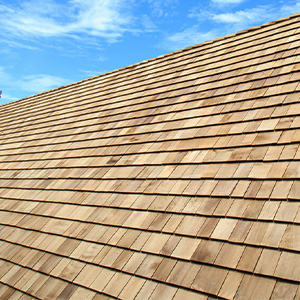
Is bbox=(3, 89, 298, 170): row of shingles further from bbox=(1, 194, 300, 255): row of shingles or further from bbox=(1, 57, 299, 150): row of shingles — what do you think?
bbox=(1, 194, 300, 255): row of shingles

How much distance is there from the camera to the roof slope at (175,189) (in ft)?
7.86

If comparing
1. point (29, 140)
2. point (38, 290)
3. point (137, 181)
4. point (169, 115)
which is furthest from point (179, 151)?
point (29, 140)

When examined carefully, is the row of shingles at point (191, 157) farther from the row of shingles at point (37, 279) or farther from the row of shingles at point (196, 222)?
the row of shingles at point (37, 279)

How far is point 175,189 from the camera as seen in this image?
3.33 m

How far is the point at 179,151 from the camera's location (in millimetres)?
3875

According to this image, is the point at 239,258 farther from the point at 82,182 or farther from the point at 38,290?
the point at 82,182

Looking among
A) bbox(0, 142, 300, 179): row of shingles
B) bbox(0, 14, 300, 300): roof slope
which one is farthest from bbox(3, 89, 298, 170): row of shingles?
bbox(0, 142, 300, 179): row of shingles

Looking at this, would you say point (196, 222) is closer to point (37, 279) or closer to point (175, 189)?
point (175, 189)

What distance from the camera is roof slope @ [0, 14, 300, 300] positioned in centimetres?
240

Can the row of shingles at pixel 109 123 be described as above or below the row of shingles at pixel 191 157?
above

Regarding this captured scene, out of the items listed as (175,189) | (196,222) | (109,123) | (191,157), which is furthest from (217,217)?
(109,123)

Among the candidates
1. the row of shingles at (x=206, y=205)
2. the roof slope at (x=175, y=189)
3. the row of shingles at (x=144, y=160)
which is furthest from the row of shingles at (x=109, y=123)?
the row of shingles at (x=206, y=205)

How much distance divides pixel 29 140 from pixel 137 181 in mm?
4129

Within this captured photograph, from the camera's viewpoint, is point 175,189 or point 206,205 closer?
point 206,205
